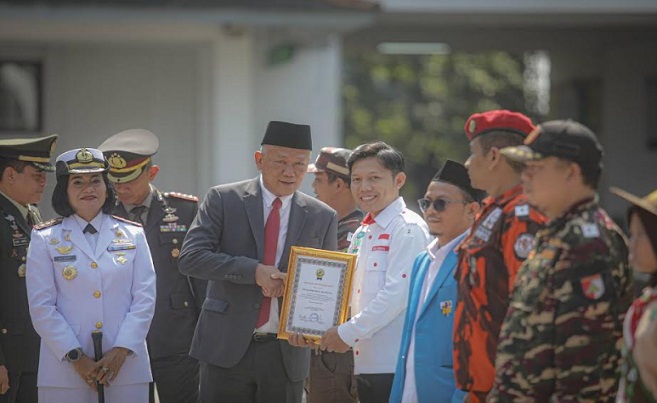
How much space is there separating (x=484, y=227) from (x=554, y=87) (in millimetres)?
19111

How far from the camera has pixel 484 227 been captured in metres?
4.68

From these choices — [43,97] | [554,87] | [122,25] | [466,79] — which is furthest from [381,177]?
[466,79]

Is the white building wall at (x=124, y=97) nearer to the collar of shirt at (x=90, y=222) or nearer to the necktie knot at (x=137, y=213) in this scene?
the necktie knot at (x=137, y=213)

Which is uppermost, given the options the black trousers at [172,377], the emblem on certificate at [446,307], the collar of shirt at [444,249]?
the collar of shirt at [444,249]

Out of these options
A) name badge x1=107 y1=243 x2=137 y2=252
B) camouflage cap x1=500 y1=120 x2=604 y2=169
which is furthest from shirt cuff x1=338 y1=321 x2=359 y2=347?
camouflage cap x1=500 y1=120 x2=604 y2=169

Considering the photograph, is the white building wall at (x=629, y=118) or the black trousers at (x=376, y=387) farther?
the white building wall at (x=629, y=118)

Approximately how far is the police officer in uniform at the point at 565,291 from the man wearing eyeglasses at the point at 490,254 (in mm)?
254

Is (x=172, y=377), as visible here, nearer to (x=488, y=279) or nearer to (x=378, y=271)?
(x=378, y=271)

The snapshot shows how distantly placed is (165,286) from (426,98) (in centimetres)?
3255

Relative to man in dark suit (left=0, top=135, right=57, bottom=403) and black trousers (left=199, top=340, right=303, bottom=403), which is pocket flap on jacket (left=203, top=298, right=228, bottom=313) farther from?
man in dark suit (left=0, top=135, right=57, bottom=403)

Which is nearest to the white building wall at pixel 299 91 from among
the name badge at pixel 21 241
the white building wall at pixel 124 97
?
the white building wall at pixel 124 97

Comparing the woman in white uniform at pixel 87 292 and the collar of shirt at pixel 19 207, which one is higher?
the collar of shirt at pixel 19 207

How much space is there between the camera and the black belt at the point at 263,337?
6.12m

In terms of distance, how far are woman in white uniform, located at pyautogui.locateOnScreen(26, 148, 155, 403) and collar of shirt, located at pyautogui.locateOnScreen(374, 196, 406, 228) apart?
4.15 feet
